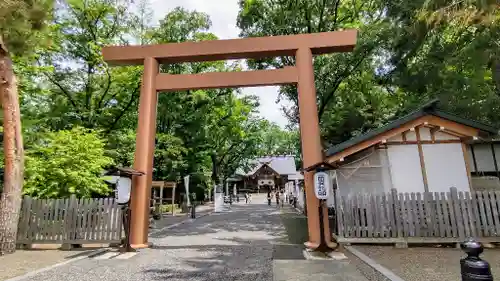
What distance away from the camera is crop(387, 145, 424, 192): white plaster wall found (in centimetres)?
903

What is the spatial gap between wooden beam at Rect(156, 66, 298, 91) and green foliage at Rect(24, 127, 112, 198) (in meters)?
3.94

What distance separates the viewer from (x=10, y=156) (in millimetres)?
7168

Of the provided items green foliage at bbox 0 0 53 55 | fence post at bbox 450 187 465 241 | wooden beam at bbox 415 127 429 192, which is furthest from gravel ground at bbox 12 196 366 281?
green foliage at bbox 0 0 53 55

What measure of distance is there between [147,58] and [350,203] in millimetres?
7017

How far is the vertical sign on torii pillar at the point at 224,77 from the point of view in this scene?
747 centimetres

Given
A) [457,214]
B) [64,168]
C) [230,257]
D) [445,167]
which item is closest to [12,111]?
[64,168]

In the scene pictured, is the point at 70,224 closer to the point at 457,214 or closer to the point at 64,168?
the point at 64,168

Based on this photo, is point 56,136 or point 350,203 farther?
point 56,136

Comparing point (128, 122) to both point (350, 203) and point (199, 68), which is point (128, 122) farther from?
point (350, 203)

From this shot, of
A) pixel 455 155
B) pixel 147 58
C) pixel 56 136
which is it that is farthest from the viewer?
pixel 56 136

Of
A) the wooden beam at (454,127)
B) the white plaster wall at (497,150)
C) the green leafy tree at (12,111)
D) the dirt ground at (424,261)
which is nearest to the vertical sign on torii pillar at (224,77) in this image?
the green leafy tree at (12,111)

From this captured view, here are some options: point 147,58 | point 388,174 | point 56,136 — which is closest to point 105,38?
point 56,136

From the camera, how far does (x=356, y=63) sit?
14.4m

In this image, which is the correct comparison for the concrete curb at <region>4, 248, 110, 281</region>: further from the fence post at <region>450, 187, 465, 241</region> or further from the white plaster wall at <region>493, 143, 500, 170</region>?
the white plaster wall at <region>493, 143, 500, 170</region>
